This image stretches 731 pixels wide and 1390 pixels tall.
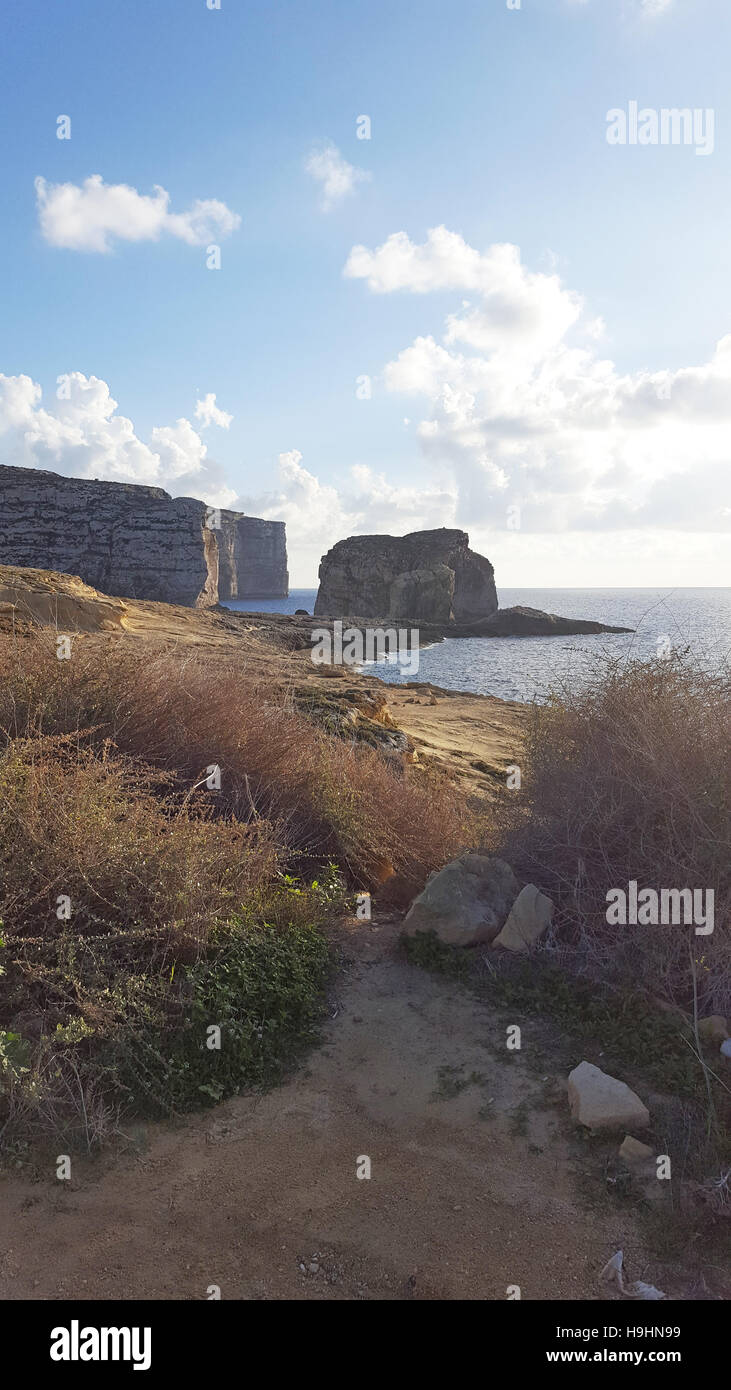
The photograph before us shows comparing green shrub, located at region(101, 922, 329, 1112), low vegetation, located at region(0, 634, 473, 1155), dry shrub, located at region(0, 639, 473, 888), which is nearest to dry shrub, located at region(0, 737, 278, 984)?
low vegetation, located at region(0, 634, 473, 1155)

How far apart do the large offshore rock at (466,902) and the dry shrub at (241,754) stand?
92 cm

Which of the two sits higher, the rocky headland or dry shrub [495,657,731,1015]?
the rocky headland

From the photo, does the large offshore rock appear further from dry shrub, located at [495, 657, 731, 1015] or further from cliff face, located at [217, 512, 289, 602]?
cliff face, located at [217, 512, 289, 602]

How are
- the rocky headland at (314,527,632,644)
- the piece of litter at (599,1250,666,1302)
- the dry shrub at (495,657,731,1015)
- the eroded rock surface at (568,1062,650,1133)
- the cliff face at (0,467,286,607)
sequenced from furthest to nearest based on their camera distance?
the rocky headland at (314,527,632,644) < the cliff face at (0,467,286,607) < the dry shrub at (495,657,731,1015) < the eroded rock surface at (568,1062,650,1133) < the piece of litter at (599,1250,666,1302)

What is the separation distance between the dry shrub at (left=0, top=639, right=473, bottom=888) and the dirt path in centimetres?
227

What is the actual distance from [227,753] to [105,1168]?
11.3 feet

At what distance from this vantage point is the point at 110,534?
210 ft

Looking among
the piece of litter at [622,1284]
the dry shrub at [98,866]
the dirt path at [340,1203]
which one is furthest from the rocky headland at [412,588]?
the piece of litter at [622,1284]

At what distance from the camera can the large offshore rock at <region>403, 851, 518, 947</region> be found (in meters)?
5.29

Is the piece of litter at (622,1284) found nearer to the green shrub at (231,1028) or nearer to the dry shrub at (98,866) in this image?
the green shrub at (231,1028)

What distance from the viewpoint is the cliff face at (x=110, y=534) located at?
59969 millimetres

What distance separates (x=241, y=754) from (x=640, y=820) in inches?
123

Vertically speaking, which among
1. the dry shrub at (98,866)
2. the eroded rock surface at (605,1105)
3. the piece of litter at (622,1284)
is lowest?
the piece of litter at (622,1284)

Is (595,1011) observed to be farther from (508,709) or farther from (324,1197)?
(508,709)
